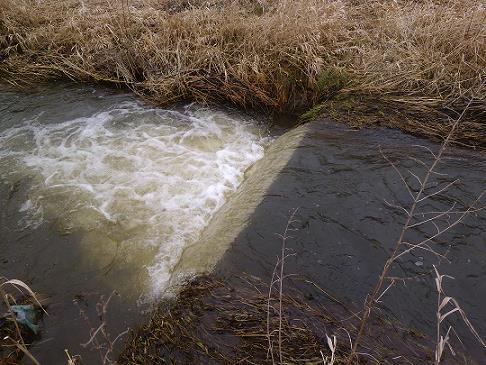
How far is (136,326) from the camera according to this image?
2.83 meters

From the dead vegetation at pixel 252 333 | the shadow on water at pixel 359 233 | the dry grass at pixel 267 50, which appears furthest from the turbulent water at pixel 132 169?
the shadow on water at pixel 359 233

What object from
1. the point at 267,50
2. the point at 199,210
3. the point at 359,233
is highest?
the point at 267,50

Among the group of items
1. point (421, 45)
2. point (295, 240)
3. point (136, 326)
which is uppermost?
point (421, 45)

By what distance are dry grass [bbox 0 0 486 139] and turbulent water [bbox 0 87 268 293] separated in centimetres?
49

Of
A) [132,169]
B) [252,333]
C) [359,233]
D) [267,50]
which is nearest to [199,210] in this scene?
[132,169]

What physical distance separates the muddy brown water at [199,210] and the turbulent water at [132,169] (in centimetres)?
2

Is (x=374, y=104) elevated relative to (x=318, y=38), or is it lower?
lower

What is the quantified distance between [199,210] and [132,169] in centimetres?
107

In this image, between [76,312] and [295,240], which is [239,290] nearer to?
[295,240]

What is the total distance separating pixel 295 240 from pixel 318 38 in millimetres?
3456

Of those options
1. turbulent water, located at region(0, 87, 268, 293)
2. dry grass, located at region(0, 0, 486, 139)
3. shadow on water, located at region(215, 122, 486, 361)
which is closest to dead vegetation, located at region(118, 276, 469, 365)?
shadow on water, located at region(215, 122, 486, 361)

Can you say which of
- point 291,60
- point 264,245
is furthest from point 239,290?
point 291,60

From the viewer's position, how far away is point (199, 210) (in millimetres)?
3893

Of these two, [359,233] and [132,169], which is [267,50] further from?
[359,233]
